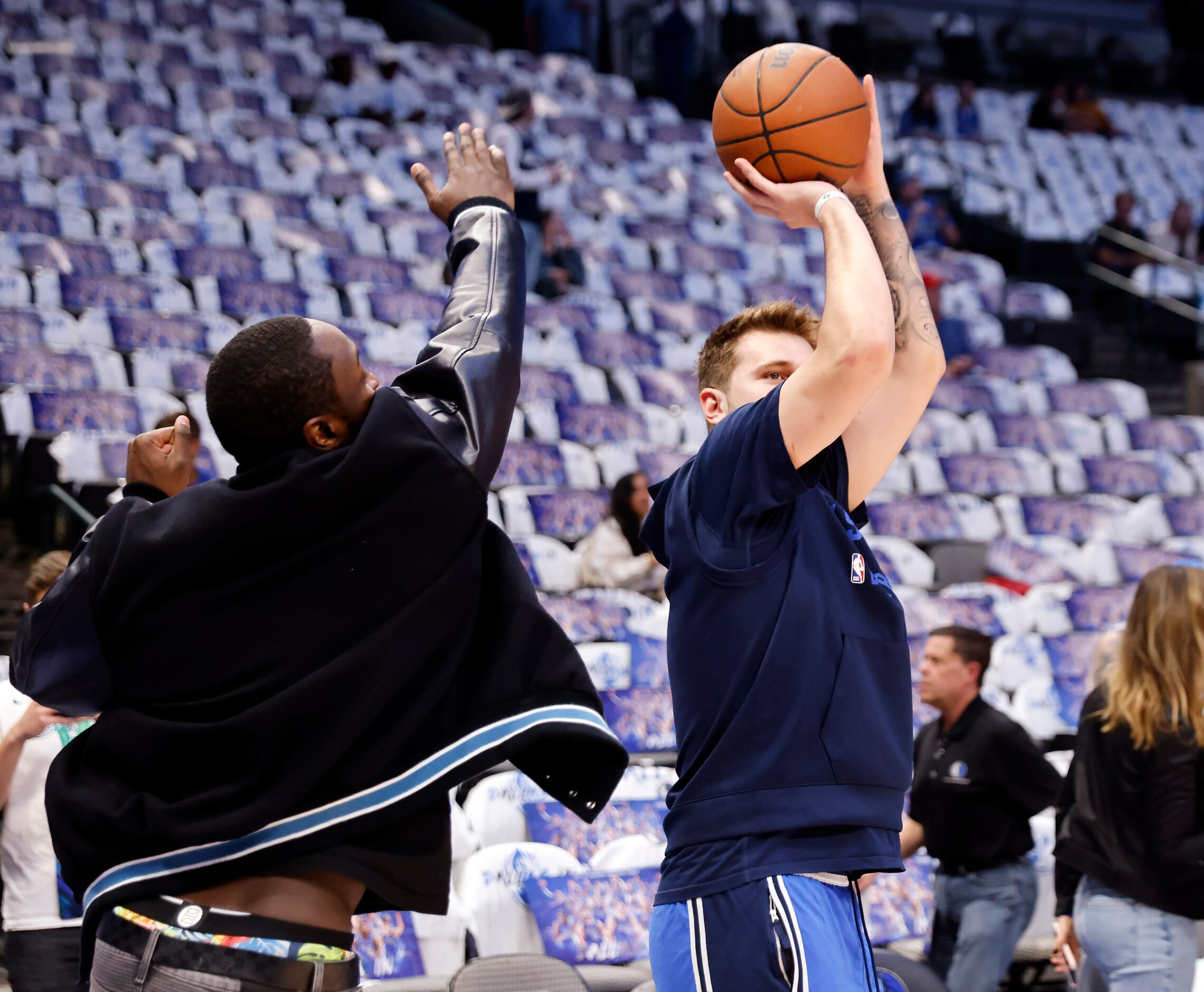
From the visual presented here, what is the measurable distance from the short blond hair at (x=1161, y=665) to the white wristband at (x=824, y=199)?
6.56 ft

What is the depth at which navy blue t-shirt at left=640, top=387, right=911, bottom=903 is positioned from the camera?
1.95 meters

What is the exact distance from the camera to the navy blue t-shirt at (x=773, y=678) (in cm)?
195

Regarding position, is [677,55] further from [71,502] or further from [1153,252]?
[71,502]

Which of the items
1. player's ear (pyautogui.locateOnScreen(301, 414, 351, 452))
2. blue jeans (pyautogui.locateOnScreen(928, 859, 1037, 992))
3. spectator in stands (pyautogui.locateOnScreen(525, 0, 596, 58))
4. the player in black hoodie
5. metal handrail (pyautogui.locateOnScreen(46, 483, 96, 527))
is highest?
spectator in stands (pyautogui.locateOnScreen(525, 0, 596, 58))

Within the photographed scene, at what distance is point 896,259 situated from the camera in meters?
2.47

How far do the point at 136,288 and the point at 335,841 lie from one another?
761 cm

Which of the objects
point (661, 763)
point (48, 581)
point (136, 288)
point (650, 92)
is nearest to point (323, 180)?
point (136, 288)

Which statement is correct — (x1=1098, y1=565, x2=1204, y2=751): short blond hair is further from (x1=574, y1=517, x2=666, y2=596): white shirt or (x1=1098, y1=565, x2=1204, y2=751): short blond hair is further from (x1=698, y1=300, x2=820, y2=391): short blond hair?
(x1=574, y1=517, x2=666, y2=596): white shirt

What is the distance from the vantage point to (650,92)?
16.5 metres

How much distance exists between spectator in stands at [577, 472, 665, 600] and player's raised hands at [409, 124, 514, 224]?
15.7 feet

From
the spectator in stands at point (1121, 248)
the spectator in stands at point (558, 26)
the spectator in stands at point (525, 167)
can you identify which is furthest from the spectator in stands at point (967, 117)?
the spectator in stands at point (525, 167)

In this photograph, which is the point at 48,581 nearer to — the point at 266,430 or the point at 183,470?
the point at 183,470

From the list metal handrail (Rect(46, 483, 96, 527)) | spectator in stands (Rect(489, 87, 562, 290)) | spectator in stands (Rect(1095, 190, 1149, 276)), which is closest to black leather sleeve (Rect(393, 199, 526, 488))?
metal handrail (Rect(46, 483, 96, 527))

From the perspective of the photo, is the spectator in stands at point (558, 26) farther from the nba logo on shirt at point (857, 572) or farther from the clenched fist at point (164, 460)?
the nba logo on shirt at point (857, 572)
